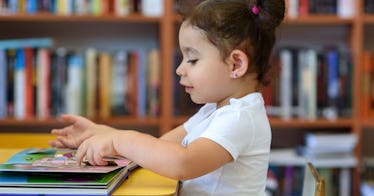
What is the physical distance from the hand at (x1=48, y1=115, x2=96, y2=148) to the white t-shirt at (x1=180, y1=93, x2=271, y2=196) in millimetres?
261

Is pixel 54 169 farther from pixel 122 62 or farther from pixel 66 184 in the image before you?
pixel 122 62

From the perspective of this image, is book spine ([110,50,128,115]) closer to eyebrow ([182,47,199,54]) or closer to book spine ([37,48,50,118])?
book spine ([37,48,50,118])

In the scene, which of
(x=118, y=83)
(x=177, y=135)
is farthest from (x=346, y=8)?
(x=177, y=135)

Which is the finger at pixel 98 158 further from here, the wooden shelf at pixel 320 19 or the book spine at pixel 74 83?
the wooden shelf at pixel 320 19

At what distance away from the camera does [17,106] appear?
233 cm

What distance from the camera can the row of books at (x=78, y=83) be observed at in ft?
7.63

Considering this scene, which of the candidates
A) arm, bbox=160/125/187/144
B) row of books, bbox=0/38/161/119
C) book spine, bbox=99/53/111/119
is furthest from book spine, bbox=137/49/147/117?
arm, bbox=160/125/187/144

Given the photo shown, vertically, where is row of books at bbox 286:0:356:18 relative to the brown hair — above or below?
above

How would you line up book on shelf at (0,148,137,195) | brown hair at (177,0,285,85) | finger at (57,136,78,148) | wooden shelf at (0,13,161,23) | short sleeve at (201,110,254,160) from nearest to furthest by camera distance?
book on shelf at (0,148,137,195)
short sleeve at (201,110,254,160)
brown hair at (177,0,285,85)
finger at (57,136,78,148)
wooden shelf at (0,13,161,23)

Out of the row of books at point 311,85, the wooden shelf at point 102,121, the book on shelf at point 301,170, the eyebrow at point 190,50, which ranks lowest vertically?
the book on shelf at point 301,170

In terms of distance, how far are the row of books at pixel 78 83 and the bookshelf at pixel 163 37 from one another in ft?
0.14

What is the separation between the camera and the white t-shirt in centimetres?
95

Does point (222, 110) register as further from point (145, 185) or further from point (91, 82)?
point (91, 82)

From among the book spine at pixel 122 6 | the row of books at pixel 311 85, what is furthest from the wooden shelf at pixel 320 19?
the book spine at pixel 122 6
